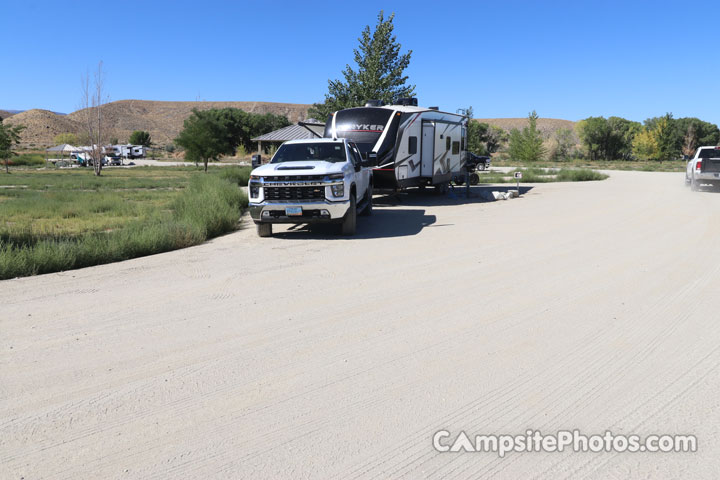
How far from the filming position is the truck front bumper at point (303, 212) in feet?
34.5

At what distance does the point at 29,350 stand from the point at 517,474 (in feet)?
13.1

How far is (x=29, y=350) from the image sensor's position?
15.2 feet

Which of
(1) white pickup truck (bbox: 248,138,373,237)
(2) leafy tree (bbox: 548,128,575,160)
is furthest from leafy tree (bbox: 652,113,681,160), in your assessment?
(1) white pickup truck (bbox: 248,138,373,237)

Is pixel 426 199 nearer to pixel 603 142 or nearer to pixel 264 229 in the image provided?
pixel 264 229

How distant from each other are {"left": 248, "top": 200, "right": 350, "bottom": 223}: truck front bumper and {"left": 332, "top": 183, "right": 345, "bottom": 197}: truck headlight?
17 centimetres

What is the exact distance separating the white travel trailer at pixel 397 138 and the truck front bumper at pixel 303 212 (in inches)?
211

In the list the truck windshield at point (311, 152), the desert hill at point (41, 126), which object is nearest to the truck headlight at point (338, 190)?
the truck windshield at point (311, 152)

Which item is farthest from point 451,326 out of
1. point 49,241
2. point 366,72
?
point 366,72

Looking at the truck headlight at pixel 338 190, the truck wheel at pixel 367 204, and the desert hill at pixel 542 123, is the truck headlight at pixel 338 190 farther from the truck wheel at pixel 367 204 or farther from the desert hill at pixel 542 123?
the desert hill at pixel 542 123

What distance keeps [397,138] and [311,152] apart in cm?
492

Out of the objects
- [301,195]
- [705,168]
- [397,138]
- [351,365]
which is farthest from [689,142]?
[351,365]

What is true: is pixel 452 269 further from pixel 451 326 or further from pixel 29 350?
pixel 29 350

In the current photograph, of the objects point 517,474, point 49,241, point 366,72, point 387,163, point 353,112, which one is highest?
point 366,72

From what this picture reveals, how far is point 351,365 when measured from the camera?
4.34 meters
